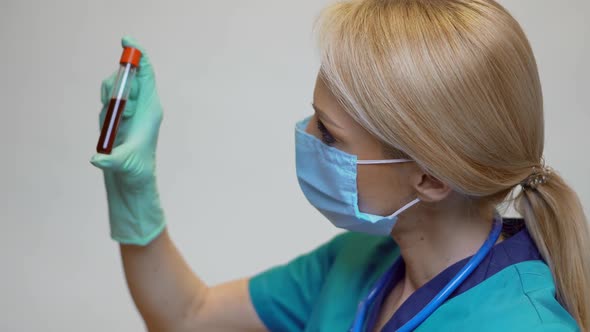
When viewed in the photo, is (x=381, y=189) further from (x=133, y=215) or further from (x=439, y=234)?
(x=133, y=215)

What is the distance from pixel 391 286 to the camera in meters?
1.27

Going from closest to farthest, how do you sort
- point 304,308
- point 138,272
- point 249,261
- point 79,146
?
1. point 138,272
2. point 304,308
3. point 79,146
4. point 249,261

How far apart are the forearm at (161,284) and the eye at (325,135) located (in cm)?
34

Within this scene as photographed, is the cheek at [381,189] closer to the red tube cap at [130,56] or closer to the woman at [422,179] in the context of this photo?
the woman at [422,179]

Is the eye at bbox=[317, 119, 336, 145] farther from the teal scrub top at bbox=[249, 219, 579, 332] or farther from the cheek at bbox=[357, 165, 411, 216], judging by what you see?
the teal scrub top at bbox=[249, 219, 579, 332]

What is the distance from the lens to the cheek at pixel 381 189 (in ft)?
3.63

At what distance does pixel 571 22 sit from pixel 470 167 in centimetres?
87

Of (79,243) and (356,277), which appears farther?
(79,243)

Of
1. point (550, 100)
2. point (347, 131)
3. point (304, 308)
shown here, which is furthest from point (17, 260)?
point (550, 100)

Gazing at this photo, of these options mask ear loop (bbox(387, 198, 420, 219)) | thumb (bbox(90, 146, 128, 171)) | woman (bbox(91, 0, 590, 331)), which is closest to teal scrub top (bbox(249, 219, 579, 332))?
woman (bbox(91, 0, 590, 331))

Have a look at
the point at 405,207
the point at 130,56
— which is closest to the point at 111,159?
the point at 130,56

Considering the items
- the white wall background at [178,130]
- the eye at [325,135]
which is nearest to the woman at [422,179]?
the eye at [325,135]

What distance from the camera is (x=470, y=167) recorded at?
1043mm

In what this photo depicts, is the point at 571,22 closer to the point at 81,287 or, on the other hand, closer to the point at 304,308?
the point at 304,308
